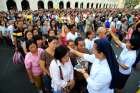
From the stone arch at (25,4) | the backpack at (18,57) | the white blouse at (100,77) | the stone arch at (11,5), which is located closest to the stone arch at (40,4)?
the stone arch at (25,4)

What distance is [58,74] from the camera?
3.48m

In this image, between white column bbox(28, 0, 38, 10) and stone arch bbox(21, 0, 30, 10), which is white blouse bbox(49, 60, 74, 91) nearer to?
stone arch bbox(21, 0, 30, 10)

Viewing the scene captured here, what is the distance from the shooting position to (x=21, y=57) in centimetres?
752

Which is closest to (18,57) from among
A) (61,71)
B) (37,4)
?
(61,71)

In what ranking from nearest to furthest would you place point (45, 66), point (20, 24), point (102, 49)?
1. point (102, 49)
2. point (45, 66)
3. point (20, 24)

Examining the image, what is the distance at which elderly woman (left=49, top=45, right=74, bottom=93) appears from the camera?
11.2 ft

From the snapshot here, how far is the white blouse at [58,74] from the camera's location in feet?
11.2

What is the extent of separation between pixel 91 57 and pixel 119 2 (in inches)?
4665

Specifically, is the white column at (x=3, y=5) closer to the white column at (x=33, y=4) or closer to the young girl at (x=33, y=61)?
the white column at (x=33, y=4)

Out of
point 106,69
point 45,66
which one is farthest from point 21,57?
point 106,69

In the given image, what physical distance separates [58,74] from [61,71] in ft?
0.25

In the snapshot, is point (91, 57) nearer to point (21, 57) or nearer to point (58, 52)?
point (58, 52)

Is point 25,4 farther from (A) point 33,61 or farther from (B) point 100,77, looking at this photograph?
(B) point 100,77

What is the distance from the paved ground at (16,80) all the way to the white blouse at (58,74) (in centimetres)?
238
